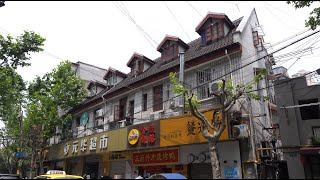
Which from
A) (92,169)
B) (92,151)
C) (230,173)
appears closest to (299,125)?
(230,173)

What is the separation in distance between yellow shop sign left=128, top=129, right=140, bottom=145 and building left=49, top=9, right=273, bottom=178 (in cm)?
6

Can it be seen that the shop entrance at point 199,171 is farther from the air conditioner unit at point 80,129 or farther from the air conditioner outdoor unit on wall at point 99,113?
the air conditioner unit at point 80,129

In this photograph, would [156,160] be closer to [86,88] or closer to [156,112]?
[156,112]

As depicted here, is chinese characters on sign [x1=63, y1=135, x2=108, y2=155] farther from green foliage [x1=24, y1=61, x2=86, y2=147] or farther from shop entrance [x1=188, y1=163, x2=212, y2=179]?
shop entrance [x1=188, y1=163, x2=212, y2=179]

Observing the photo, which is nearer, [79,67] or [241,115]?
[241,115]

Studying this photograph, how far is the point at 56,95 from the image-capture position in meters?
25.2

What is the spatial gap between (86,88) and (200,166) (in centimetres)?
1821

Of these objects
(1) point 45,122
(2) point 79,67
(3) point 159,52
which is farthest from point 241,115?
(2) point 79,67

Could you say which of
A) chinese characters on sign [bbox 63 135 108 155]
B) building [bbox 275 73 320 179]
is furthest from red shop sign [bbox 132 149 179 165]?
building [bbox 275 73 320 179]

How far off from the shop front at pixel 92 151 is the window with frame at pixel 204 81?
5265 millimetres

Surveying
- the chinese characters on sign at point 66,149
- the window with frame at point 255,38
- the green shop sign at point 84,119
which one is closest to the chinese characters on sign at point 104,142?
the chinese characters on sign at point 66,149

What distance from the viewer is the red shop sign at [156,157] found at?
15.8 meters

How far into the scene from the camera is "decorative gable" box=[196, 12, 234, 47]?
16.7 m

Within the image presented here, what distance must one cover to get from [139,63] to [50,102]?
28.5 ft
